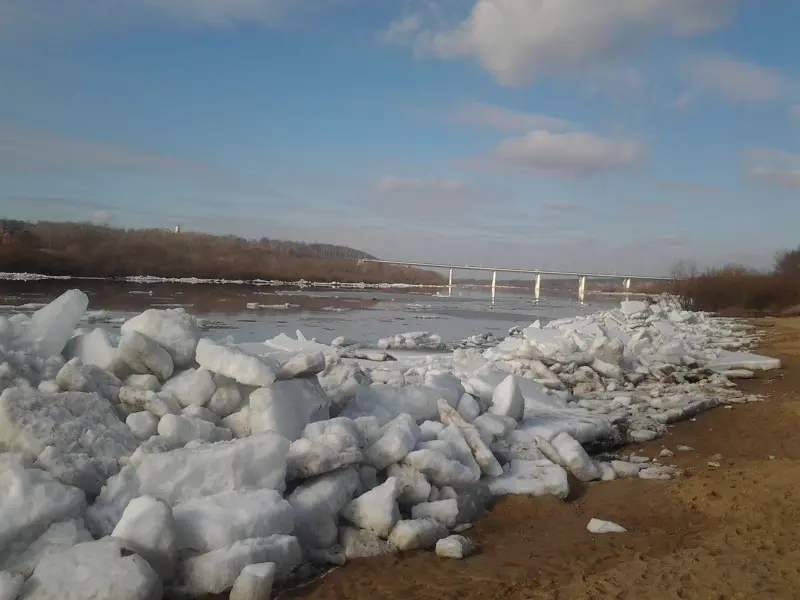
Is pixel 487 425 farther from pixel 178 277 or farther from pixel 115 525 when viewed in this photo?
pixel 178 277

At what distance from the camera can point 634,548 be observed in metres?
3.87

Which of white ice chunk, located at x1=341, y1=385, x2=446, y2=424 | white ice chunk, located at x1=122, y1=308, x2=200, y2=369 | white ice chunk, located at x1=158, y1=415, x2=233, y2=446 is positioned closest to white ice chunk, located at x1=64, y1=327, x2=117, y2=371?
white ice chunk, located at x1=122, y1=308, x2=200, y2=369

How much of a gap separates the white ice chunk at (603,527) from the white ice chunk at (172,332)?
320 cm

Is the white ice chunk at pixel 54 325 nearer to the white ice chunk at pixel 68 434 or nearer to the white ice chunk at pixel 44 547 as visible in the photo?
the white ice chunk at pixel 68 434

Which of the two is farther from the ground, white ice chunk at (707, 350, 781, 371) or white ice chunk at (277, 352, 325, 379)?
white ice chunk at (277, 352, 325, 379)

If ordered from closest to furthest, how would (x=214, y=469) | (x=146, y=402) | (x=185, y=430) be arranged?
1. (x=214, y=469)
2. (x=185, y=430)
3. (x=146, y=402)

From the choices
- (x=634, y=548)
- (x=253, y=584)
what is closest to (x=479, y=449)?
(x=634, y=548)

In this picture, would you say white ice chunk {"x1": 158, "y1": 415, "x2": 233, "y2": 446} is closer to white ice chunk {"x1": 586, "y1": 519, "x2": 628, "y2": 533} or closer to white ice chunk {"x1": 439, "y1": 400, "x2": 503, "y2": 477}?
white ice chunk {"x1": 439, "y1": 400, "x2": 503, "y2": 477}

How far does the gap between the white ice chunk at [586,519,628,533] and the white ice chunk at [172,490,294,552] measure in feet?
6.66

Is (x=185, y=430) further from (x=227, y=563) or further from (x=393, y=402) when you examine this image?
(x=393, y=402)

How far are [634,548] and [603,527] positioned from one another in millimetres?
337

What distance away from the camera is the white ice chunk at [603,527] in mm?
4180

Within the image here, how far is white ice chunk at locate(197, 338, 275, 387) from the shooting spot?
14.6ft

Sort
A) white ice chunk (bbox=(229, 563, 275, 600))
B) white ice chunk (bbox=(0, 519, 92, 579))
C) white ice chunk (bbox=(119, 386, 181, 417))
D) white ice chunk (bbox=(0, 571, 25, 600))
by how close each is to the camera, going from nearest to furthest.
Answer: white ice chunk (bbox=(0, 571, 25, 600)) → white ice chunk (bbox=(0, 519, 92, 579)) → white ice chunk (bbox=(229, 563, 275, 600)) → white ice chunk (bbox=(119, 386, 181, 417))
